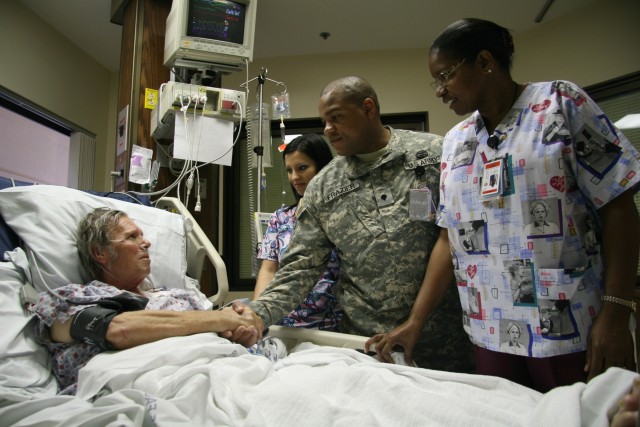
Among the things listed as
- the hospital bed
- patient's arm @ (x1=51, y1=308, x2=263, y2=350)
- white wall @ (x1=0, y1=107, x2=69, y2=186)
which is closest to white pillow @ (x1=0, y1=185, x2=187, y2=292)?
the hospital bed

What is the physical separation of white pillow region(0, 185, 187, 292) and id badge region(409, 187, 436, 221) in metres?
1.03

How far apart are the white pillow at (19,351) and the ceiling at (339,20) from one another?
9.12 ft

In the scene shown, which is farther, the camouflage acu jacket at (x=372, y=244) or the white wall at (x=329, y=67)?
the white wall at (x=329, y=67)

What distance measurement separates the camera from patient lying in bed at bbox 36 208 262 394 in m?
1.24

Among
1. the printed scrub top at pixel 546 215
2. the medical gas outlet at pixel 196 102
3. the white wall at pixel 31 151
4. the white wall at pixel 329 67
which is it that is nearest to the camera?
the printed scrub top at pixel 546 215

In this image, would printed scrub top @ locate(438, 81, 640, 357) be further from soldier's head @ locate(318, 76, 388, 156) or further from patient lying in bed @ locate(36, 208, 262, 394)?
patient lying in bed @ locate(36, 208, 262, 394)

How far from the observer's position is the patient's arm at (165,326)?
4.05 ft

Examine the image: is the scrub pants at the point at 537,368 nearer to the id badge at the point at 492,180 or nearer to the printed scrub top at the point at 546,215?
the printed scrub top at the point at 546,215

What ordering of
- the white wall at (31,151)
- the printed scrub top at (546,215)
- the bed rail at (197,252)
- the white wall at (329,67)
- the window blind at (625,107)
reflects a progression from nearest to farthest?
the printed scrub top at (546,215)
the bed rail at (197,252)
the window blind at (625,107)
the white wall at (329,67)
the white wall at (31,151)

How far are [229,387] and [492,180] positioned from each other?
854 mm

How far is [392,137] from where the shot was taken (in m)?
1.72

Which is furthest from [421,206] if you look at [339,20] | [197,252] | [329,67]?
[329,67]

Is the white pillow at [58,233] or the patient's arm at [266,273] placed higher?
the white pillow at [58,233]

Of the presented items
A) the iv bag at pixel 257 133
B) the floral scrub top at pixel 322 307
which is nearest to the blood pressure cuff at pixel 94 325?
the floral scrub top at pixel 322 307
